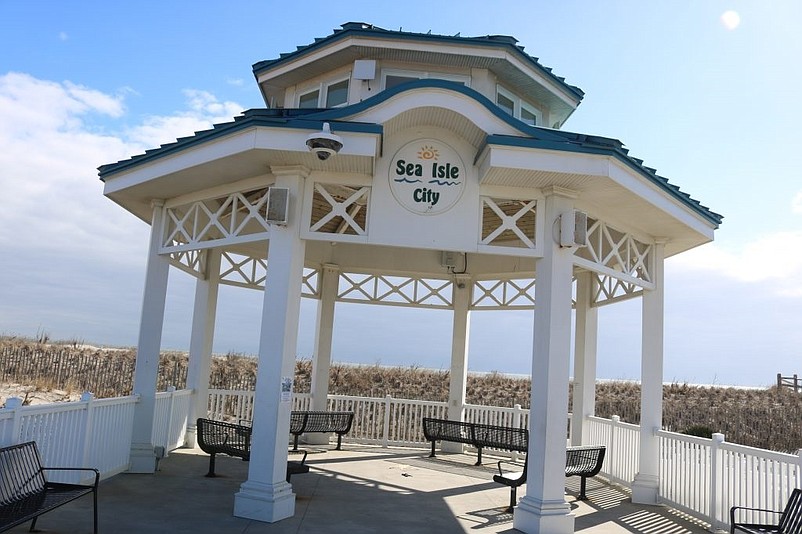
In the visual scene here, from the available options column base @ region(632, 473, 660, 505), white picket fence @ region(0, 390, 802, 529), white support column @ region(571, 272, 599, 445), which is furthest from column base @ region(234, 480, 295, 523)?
white support column @ region(571, 272, 599, 445)

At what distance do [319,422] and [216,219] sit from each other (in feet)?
17.9

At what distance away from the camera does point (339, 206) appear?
7734 mm

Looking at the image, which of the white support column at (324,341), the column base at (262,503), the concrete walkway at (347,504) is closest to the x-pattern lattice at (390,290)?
the white support column at (324,341)

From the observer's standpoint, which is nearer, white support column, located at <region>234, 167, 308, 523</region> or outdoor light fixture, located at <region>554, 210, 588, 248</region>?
white support column, located at <region>234, 167, 308, 523</region>

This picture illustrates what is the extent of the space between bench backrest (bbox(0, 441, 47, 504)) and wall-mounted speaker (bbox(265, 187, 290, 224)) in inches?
132

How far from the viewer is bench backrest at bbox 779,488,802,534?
5.70 metres

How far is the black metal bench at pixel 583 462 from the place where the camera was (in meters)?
9.38

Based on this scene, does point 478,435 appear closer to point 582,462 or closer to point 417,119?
point 582,462

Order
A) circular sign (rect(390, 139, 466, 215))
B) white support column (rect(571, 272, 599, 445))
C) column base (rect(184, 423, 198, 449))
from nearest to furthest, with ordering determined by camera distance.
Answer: circular sign (rect(390, 139, 466, 215)) → white support column (rect(571, 272, 599, 445)) → column base (rect(184, 423, 198, 449))

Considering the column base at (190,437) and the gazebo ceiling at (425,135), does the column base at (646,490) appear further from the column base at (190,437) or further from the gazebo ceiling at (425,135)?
the column base at (190,437)

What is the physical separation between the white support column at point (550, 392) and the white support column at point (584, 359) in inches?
166

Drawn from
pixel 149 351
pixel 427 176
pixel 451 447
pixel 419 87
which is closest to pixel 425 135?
pixel 427 176

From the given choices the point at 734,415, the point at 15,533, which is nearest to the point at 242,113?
the point at 15,533

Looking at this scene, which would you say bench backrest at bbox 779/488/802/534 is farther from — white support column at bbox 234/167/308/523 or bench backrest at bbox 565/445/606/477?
white support column at bbox 234/167/308/523
